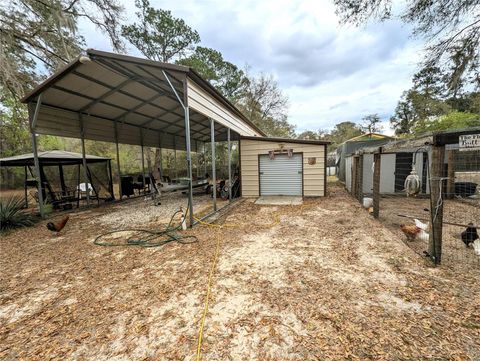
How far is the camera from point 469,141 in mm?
2328

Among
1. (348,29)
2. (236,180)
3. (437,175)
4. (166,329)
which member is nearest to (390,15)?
(348,29)

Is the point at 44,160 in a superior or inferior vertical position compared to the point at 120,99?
inferior

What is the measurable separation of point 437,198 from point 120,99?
830 centimetres

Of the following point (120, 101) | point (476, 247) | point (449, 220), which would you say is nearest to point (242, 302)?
point (476, 247)

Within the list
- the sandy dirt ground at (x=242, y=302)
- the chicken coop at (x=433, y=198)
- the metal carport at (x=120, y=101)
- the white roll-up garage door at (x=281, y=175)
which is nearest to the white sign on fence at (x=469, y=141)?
the chicken coop at (x=433, y=198)

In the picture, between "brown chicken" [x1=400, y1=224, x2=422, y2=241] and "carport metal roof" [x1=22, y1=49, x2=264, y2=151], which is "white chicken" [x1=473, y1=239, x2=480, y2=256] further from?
"carport metal roof" [x1=22, y1=49, x2=264, y2=151]

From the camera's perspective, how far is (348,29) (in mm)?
5891

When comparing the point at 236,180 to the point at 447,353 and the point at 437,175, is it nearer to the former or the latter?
the point at 437,175

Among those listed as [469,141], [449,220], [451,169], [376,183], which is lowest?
[449,220]

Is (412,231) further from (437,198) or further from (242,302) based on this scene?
(242,302)

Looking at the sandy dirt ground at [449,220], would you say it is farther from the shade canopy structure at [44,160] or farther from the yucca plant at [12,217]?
the shade canopy structure at [44,160]

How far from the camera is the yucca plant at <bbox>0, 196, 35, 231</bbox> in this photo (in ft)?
16.3

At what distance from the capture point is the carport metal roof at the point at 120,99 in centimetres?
464

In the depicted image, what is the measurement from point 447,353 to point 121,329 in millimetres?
2562
